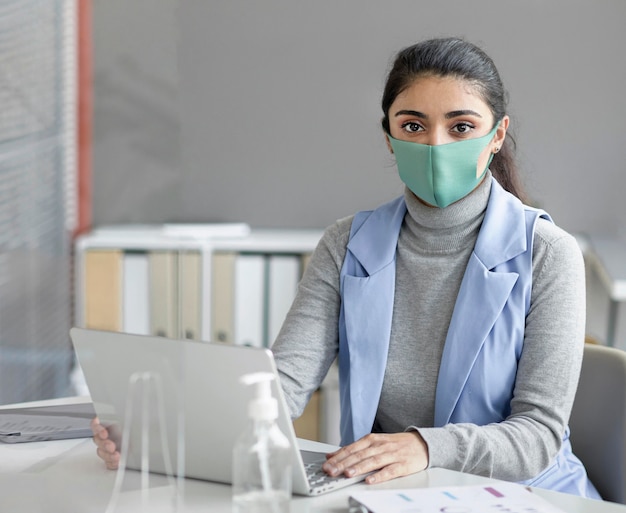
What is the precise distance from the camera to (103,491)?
1211 mm

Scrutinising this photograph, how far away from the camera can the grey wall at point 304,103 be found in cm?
322

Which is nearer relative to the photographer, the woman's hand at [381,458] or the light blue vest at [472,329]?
the woman's hand at [381,458]

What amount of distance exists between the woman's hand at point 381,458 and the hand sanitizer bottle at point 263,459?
0.75 feet

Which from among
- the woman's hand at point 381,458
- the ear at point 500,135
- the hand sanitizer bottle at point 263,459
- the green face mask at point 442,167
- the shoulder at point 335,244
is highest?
the ear at point 500,135

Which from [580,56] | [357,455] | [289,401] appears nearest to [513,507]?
[357,455]

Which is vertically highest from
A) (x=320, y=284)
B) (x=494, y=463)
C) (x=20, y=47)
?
(x=20, y=47)

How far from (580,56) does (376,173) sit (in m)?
0.82

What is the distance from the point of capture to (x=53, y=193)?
3236mm

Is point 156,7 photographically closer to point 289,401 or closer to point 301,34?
point 301,34

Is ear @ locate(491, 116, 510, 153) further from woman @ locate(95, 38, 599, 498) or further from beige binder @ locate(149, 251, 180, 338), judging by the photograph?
beige binder @ locate(149, 251, 180, 338)

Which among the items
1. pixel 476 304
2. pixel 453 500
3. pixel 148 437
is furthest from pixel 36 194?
pixel 453 500

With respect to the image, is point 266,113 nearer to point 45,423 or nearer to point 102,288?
point 102,288

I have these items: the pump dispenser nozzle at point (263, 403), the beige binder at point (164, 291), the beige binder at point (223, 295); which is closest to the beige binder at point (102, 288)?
the beige binder at point (164, 291)

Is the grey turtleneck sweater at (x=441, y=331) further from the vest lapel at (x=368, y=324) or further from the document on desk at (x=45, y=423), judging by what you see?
the document on desk at (x=45, y=423)
